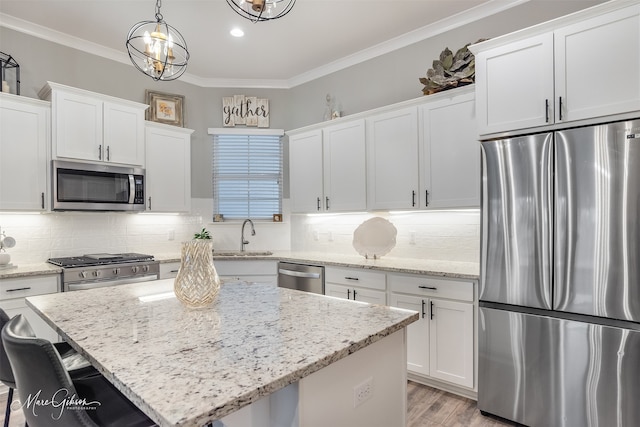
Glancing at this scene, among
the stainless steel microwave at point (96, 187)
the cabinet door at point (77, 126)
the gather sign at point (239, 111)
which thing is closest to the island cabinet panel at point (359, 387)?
the stainless steel microwave at point (96, 187)

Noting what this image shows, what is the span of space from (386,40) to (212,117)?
227cm

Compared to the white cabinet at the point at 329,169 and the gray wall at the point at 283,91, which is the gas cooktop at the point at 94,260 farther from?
the white cabinet at the point at 329,169

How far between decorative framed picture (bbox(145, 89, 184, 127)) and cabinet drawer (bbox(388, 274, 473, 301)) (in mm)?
3080

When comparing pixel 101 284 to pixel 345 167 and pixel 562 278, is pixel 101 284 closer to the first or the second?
pixel 345 167

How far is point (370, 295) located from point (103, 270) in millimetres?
2331

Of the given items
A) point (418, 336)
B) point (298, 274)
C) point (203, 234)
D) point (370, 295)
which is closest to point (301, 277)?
point (298, 274)

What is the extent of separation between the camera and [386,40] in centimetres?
362

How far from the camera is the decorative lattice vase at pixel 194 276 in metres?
1.47

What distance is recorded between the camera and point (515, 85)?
7.54 feet

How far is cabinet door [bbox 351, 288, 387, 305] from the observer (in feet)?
9.66

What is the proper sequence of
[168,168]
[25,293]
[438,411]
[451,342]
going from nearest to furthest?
[438,411], [451,342], [25,293], [168,168]

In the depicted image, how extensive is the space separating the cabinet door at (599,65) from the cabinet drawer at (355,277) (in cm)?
169

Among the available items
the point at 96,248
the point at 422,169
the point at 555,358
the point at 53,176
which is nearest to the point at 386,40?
the point at 422,169

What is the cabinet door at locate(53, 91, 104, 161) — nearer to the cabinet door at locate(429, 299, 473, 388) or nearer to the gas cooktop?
the gas cooktop
